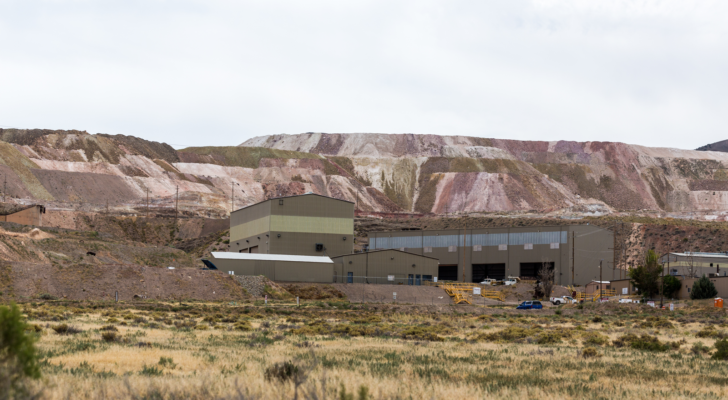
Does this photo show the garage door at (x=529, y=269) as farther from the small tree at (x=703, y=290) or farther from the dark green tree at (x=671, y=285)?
the small tree at (x=703, y=290)

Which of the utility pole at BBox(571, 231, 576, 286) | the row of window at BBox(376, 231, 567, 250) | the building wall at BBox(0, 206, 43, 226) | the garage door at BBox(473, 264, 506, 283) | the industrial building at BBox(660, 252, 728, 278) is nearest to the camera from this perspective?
the industrial building at BBox(660, 252, 728, 278)

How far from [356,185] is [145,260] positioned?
82.2 metres

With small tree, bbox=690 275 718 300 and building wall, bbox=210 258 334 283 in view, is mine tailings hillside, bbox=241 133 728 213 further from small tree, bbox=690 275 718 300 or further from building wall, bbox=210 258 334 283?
building wall, bbox=210 258 334 283

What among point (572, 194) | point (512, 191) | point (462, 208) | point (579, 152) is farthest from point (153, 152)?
point (579, 152)

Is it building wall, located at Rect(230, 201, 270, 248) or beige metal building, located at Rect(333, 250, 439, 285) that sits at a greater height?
building wall, located at Rect(230, 201, 270, 248)

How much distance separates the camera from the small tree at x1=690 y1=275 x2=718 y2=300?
64.8 meters

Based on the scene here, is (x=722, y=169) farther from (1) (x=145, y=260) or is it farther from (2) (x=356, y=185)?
(1) (x=145, y=260)

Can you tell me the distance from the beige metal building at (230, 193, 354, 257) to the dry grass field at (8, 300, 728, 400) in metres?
43.2

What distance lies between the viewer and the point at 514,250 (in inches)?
3410

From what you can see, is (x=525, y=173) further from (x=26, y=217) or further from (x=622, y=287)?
(x=26, y=217)

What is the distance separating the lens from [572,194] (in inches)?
6496

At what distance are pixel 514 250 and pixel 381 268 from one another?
22.5m

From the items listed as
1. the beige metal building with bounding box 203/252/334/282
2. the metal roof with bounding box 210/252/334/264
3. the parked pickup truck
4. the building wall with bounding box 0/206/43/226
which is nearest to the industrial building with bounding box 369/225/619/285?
the parked pickup truck

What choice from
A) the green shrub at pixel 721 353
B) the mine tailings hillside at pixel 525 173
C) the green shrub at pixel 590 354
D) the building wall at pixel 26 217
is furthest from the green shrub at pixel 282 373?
the mine tailings hillside at pixel 525 173
